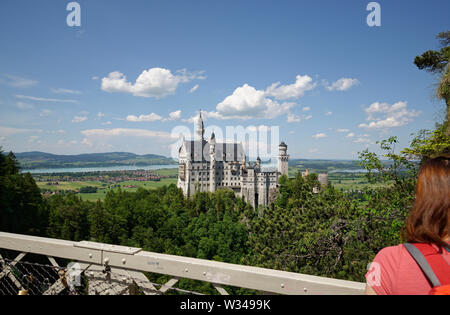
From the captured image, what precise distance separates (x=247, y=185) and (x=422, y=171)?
2394 inches

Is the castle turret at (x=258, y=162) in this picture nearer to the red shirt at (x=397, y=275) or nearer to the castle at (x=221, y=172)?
the castle at (x=221, y=172)

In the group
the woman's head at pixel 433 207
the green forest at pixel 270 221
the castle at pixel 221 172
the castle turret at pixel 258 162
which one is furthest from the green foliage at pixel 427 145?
the castle turret at pixel 258 162

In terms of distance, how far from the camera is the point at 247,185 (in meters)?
62.0

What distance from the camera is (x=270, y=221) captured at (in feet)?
54.9

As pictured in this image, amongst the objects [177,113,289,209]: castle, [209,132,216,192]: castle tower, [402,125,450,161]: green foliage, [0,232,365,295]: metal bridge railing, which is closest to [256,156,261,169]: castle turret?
[177,113,289,209]: castle

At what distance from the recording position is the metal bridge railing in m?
1.93

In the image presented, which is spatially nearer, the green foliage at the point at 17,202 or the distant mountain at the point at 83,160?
the green foliage at the point at 17,202

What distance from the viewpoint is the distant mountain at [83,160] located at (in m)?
94.1

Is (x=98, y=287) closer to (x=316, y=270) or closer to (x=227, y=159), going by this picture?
(x=316, y=270)

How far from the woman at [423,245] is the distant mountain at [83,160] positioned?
98097mm

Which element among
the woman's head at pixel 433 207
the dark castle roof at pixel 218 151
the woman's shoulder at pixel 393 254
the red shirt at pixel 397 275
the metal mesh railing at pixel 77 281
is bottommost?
the metal mesh railing at pixel 77 281

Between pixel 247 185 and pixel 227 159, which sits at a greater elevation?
pixel 227 159

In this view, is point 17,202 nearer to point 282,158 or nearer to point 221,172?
point 221,172
